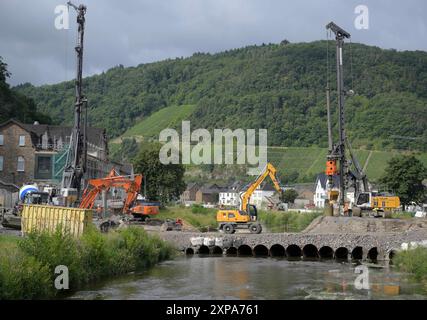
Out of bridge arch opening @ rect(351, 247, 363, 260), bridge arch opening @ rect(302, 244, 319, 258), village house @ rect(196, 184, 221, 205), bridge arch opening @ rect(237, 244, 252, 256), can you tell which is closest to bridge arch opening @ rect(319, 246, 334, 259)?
bridge arch opening @ rect(302, 244, 319, 258)

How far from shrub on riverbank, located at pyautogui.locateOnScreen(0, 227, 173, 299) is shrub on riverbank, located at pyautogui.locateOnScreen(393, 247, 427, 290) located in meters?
15.6

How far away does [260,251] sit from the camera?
4622cm

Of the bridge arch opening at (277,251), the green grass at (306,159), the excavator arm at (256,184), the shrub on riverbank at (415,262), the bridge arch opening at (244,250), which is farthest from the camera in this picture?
the green grass at (306,159)

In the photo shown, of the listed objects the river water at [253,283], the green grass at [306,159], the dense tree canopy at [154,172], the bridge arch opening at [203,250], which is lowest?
the river water at [253,283]

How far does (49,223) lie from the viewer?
36062 mm

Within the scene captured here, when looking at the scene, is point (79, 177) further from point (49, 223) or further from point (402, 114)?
point (402, 114)

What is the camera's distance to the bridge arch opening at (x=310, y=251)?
4513 cm

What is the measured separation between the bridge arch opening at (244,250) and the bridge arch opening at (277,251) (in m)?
1.77

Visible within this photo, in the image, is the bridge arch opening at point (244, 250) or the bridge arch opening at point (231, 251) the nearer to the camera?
the bridge arch opening at point (244, 250)

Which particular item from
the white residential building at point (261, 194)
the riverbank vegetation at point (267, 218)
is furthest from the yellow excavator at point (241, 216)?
the white residential building at point (261, 194)

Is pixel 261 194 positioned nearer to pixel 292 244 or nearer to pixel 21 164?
pixel 21 164

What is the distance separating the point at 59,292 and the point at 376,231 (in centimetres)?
3328

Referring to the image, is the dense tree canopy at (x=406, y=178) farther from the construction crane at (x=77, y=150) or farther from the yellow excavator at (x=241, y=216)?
the construction crane at (x=77, y=150)

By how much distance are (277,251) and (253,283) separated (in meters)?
16.3
